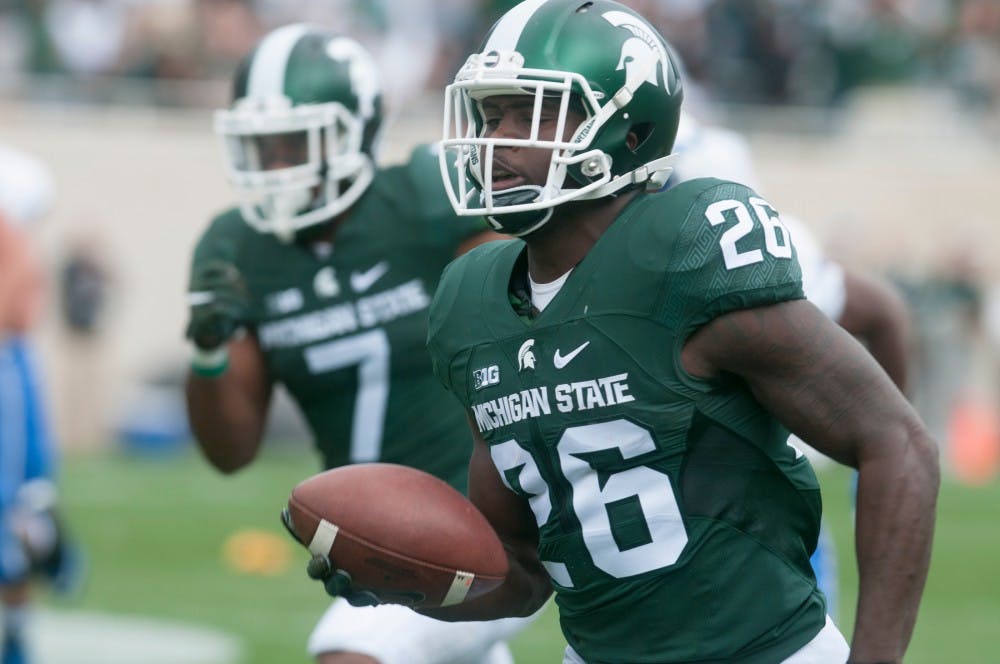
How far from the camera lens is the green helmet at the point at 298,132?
4230 millimetres

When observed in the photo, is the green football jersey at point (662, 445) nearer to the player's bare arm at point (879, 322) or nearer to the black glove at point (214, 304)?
the black glove at point (214, 304)

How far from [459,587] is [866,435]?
31.5 inches

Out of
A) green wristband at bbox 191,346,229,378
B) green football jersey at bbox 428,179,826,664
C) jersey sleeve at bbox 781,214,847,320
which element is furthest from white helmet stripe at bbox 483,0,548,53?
jersey sleeve at bbox 781,214,847,320

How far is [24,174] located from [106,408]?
9.57 m

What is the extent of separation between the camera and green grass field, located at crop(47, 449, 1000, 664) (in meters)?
7.78

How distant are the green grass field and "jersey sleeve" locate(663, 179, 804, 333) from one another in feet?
14.9

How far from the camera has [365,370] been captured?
165 inches

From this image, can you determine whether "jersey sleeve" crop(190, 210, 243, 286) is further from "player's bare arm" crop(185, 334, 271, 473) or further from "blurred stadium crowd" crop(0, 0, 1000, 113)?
"blurred stadium crowd" crop(0, 0, 1000, 113)

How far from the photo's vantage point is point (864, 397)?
266 cm

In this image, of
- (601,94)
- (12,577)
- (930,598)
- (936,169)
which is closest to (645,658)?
(601,94)

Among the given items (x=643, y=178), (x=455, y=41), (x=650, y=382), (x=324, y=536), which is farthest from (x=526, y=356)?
(x=455, y=41)

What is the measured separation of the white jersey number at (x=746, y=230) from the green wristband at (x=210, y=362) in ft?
5.58

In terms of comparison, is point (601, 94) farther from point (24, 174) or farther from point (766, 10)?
point (766, 10)

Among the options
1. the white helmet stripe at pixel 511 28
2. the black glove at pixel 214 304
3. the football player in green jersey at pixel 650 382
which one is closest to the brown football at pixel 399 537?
the football player in green jersey at pixel 650 382
